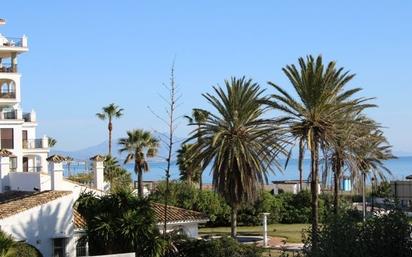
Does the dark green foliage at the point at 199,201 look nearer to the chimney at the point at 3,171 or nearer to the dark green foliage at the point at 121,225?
the chimney at the point at 3,171

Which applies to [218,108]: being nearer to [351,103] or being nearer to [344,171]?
[344,171]

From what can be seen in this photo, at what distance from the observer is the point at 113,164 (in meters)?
74.9

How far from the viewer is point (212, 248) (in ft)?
106

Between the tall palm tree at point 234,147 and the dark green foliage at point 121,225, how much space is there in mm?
11922

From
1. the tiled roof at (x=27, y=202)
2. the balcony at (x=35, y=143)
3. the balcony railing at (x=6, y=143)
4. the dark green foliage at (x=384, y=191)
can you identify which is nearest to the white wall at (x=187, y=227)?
the tiled roof at (x=27, y=202)

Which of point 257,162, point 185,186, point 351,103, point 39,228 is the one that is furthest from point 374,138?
point 185,186

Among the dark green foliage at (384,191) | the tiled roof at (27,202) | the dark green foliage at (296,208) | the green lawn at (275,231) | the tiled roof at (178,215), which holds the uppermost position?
the dark green foliage at (384,191)

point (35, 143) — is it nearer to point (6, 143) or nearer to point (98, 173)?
point (6, 143)

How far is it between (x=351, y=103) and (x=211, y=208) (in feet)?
121

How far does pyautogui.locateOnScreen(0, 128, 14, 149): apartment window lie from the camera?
2697 inches

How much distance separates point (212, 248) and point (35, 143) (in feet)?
147

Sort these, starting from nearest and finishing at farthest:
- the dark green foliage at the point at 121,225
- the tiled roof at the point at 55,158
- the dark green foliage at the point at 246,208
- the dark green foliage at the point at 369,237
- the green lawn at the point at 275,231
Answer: the dark green foliage at the point at 369,237
the dark green foliage at the point at 121,225
the tiled roof at the point at 55,158
the green lawn at the point at 275,231
the dark green foliage at the point at 246,208

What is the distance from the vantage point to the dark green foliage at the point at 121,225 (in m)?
30.0

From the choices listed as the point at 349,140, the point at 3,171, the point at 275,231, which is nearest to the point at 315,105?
the point at 349,140
